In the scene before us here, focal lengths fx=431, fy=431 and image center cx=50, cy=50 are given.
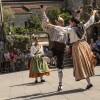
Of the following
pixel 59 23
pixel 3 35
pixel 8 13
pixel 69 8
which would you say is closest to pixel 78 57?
pixel 59 23

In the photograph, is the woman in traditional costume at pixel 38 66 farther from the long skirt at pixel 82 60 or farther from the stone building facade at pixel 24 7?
the stone building facade at pixel 24 7

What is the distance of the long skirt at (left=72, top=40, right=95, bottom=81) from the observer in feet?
31.6

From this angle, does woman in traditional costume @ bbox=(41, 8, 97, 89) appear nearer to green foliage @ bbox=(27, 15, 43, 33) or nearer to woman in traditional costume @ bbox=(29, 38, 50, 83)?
woman in traditional costume @ bbox=(29, 38, 50, 83)

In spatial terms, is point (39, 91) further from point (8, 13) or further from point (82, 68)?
point (8, 13)

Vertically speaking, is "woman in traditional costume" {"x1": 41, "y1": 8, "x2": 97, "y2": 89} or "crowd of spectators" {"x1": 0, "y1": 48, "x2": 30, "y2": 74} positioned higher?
"woman in traditional costume" {"x1": 41, "y1": 8, "x2": 97, "y2": 89}

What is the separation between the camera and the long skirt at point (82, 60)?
31.6ft

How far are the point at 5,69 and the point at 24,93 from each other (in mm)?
13723

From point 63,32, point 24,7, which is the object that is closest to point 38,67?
point 63,32

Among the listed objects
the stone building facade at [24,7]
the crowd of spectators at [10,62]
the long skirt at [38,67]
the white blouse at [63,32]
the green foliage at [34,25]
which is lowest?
the crowd of spectators at [10,62]

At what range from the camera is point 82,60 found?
9703 millimetres

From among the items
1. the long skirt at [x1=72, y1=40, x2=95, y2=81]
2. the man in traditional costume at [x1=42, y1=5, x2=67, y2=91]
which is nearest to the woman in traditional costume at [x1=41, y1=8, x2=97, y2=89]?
the long skirt at [x1=72, y1=40, x2=95, y2=81]

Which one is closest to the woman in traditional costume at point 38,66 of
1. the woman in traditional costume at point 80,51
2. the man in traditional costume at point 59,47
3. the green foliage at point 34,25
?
the man in traditional costume at point 59,47

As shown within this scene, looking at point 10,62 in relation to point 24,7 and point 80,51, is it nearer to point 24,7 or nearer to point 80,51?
point 80,51

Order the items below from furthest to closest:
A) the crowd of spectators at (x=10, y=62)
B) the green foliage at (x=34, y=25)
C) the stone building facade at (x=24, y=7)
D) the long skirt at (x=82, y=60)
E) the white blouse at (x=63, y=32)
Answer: the stone building facade at (x=24, y=7) → the green foliage at (x=34, y=25) → the crowd of spectators at (x=10, y=62) → the white blouse at (x=63, y=32) → the long skirt at (x=82, y=60)
